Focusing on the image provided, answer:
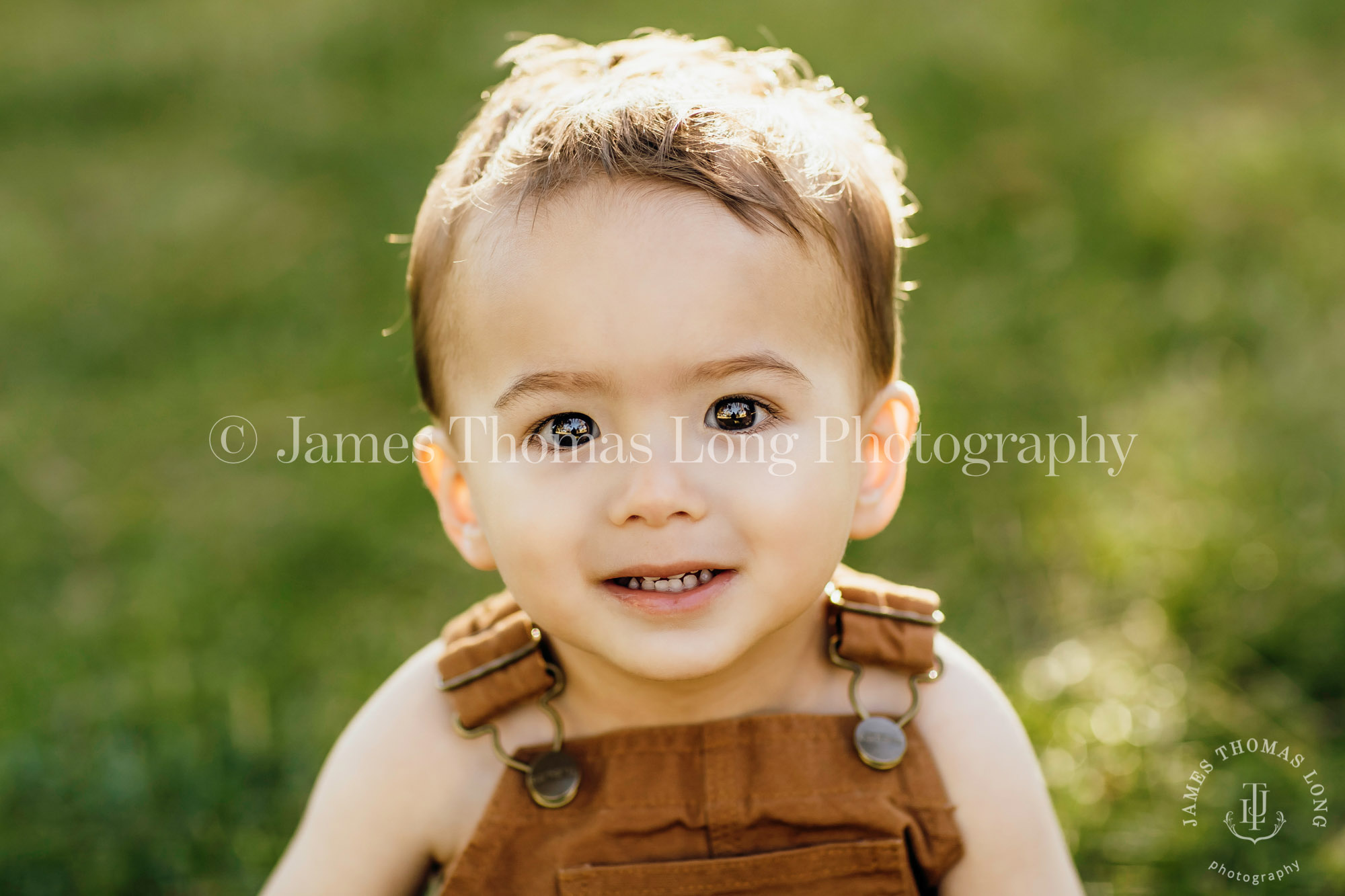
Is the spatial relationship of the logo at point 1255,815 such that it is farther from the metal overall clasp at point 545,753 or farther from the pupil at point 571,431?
the pupil at point 571,431

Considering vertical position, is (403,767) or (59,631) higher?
(59,631)

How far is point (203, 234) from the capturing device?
176 inches

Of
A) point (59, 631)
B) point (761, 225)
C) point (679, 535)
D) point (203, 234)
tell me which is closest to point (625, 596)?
point (679, 535)

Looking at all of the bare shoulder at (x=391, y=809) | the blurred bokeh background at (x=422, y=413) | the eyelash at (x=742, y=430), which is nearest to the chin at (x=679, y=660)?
the eyelash at (x=742, y=430)

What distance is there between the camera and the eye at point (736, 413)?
149cm

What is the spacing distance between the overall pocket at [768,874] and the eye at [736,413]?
1.92ft

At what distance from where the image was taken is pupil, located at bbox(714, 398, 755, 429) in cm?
149

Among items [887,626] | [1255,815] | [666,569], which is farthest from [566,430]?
[1255,815]

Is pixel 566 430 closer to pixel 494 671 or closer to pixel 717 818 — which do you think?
pixel 494 671

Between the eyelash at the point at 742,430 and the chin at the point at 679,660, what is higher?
the eyelash at the point at 742,430

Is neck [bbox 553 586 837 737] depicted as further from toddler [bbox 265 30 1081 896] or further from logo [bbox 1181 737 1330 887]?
logo [bbox 1181 737 1330 887]

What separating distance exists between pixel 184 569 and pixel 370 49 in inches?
126

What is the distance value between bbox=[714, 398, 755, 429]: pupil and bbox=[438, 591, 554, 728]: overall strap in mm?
488

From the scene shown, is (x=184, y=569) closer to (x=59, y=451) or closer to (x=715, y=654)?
(x=59, y=451)
